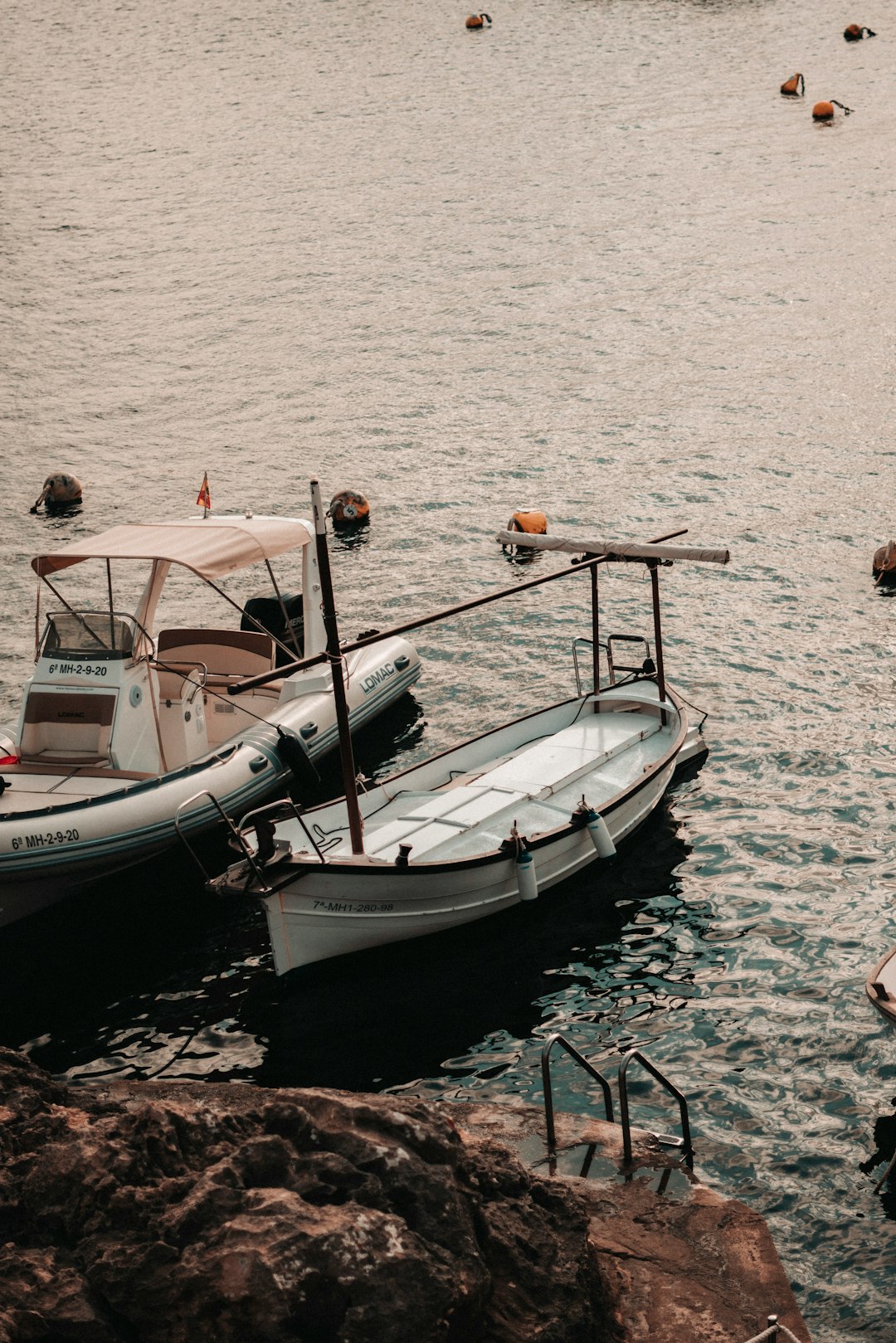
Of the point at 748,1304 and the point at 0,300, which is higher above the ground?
the point at 0,300

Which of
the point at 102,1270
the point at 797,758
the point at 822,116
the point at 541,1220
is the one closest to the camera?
the point at 102,1270

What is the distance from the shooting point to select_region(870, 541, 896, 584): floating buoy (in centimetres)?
2488

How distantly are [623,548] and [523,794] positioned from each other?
3.38 meters

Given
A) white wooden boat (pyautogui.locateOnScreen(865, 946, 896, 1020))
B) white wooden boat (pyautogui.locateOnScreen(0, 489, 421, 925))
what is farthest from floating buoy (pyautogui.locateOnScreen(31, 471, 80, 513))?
white wooden boat (pyautogui.locateOnScreen(865, 946, 896, 1020))

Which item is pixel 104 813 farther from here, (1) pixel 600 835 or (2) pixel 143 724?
(1) pixel 600 835

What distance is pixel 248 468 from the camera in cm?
3334

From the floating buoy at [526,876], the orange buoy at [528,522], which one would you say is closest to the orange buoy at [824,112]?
the orange buoy at [528,522]

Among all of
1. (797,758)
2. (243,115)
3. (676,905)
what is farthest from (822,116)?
(676,905)

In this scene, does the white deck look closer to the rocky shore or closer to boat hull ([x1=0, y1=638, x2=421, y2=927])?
boat hull ([x1=0, y1=638, x2=421, y2=927])

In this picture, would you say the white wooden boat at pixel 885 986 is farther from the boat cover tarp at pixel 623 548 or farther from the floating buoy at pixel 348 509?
the floating buoy at pixel 348 509

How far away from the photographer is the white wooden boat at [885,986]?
11.7 metres

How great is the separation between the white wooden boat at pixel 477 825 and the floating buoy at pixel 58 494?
15.7 m

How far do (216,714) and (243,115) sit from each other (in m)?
54.8

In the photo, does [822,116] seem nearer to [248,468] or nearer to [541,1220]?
[248,468]
